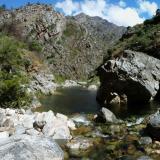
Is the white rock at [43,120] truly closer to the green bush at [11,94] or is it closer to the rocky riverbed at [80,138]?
the rocky riverbed at [80,138]

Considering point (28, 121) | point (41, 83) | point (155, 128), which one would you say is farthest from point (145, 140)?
point (41, 83)

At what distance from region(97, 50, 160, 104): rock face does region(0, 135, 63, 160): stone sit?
36149 mm

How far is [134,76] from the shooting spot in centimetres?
6047

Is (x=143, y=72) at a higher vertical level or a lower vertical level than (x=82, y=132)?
higher

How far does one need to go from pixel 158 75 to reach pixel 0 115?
102ft

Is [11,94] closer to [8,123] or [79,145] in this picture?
[8,123]

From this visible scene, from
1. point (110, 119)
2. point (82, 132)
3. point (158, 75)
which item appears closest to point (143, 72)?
point (158, 75)

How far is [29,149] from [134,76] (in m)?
38.4

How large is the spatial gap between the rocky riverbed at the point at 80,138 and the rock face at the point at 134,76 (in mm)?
15114

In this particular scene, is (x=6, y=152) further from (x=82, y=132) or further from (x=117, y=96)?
(x=117, y=96)

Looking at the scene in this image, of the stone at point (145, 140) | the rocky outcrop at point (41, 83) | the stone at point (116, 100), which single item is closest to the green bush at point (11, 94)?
the stone at point (116, 100)

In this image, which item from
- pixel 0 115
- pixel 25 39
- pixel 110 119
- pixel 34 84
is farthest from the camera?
pixel 25 39

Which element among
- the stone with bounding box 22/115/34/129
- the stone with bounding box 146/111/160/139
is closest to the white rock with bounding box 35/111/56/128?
the stone with bounding box 22/115/34/129

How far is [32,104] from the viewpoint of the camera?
60344 mm
